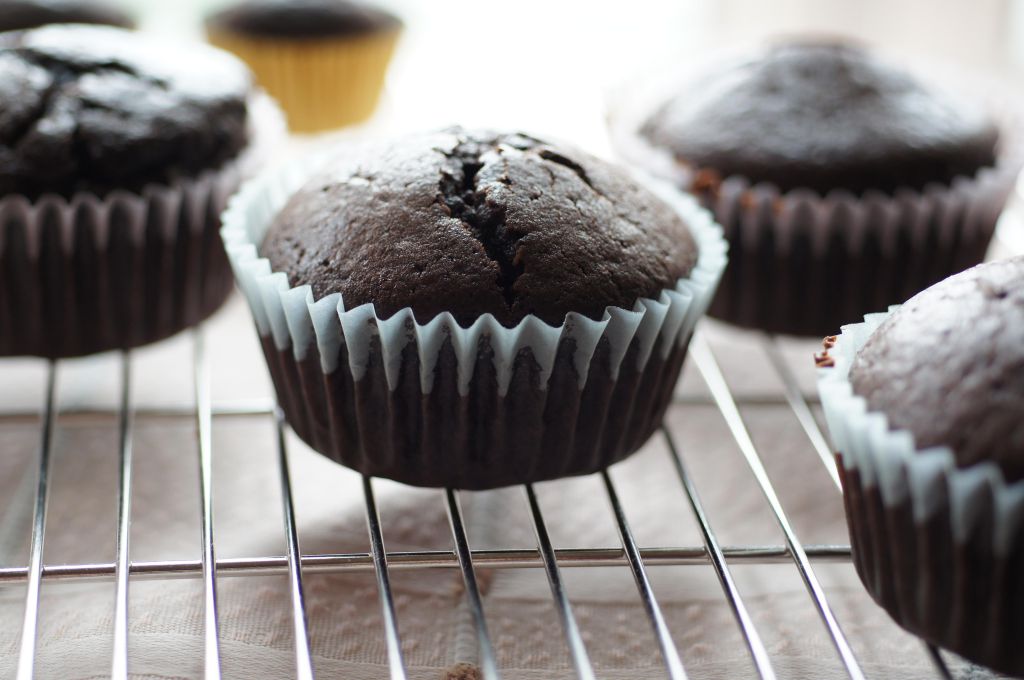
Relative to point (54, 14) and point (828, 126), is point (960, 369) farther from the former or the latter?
point (54, 14)

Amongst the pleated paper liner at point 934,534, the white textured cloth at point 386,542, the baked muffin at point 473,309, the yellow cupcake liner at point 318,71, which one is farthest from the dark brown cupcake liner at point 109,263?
the pleated paper liner at point 934,534

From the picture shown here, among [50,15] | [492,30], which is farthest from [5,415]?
[492,30]

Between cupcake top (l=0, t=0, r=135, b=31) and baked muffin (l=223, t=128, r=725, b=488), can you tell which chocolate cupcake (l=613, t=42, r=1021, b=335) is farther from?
cupcake top (l=0, t=0, r=135, b=31)

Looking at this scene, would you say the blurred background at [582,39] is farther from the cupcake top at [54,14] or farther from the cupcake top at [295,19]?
the cupcake top at [54,14]

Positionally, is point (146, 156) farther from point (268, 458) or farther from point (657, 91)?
point (657, 91)

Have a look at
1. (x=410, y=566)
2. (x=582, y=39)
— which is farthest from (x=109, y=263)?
(x=582, y=39)

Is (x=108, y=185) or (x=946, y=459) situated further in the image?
(x=108, y=185)

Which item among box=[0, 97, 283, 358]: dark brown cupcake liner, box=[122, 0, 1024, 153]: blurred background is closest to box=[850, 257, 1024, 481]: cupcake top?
box=[0, 97, 283, 358]: dark brown cupcake liner
